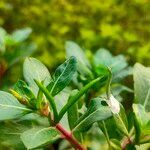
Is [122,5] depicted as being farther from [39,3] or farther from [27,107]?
[27,107]

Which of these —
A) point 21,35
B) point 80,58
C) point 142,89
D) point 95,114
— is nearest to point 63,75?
point 95,114

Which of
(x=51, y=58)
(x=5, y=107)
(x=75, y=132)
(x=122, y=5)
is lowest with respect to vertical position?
(x=51, y=58)

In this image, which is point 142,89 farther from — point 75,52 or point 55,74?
point 75,52

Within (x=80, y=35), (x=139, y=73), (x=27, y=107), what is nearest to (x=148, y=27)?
(x=80, y=35)

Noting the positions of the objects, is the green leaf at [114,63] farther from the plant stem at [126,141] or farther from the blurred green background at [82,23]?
the blurred green background at [82,23]

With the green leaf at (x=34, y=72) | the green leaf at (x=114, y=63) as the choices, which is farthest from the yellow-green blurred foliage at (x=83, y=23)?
the green leaf at (x=34, y=72)

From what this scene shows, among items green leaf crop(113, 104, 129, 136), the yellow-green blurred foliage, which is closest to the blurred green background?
the yellow-green blurred foliage
